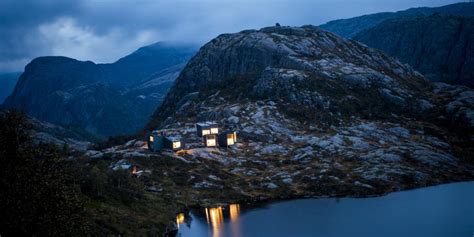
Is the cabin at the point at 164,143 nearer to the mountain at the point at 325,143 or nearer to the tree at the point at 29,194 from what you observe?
the mountain at the point at 325,143

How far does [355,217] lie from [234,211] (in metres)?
28.2

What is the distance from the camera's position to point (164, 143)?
14488cm

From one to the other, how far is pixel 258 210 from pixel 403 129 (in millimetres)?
81794

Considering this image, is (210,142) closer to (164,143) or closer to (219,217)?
(164,143)

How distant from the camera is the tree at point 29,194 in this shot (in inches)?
1895

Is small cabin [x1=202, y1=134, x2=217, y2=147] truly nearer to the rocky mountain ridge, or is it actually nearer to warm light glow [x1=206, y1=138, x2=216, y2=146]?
warm light glow [x1=206, y1=138, x2=216, y2=146]

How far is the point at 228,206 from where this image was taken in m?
109

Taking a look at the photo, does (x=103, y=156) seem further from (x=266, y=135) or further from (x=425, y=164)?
(x=425, y=164)

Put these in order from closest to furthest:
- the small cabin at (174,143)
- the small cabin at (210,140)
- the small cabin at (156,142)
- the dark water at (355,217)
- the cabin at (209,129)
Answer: the dark water at (355,217) < the small cabin at (174,143) < the small cabin at (156,142) < the small cabin at (210,140) < the cabin at (209,129)

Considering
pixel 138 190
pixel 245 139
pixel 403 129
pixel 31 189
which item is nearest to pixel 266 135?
pixel 245 139

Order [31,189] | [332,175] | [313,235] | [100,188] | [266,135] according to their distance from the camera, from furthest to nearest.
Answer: [266,135]
[332,175]
[100,188]
[313,235]
[31,189]

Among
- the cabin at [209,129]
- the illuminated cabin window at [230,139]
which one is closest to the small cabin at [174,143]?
the cabin at [209,129]

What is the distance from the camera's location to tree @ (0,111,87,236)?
48125 mm

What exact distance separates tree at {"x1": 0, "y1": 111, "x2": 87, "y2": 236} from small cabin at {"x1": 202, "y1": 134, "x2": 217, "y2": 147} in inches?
3781
